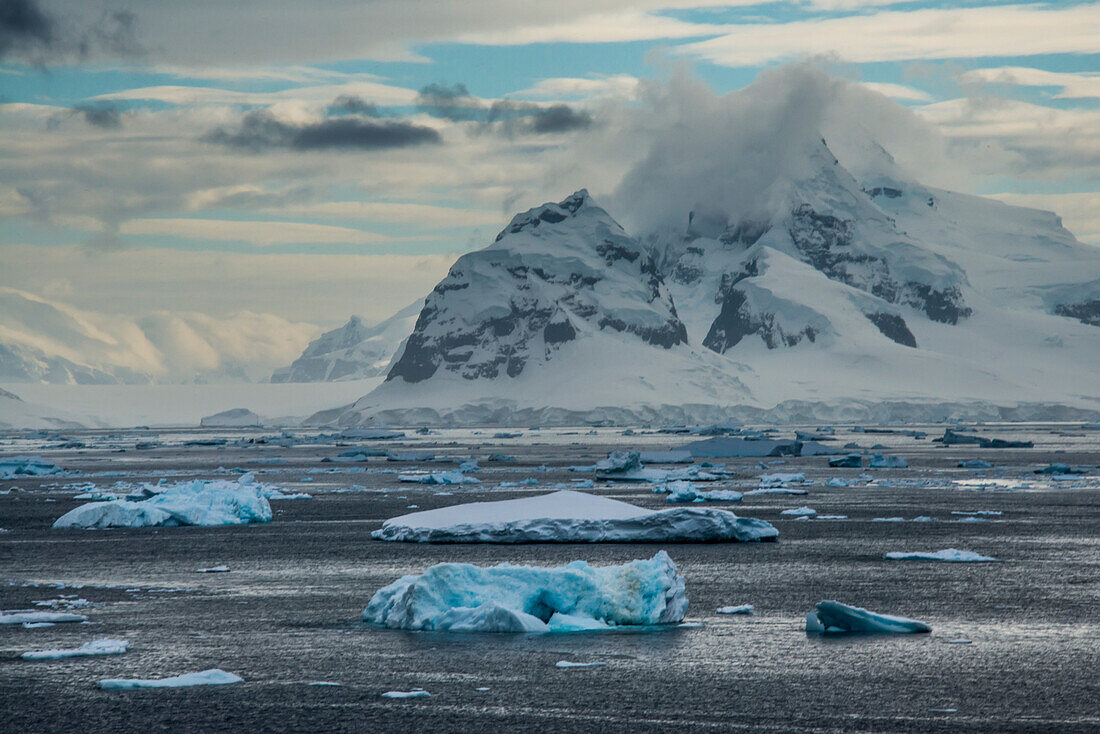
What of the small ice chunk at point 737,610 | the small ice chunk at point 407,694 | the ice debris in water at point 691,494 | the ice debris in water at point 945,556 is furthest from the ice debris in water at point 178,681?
the ice debris in water at point 691,494

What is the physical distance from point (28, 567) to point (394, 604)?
34.8 feet

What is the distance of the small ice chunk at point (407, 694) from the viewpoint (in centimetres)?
1341

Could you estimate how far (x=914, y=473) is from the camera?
5816 cm

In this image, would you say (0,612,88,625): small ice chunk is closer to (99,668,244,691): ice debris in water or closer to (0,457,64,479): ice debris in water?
(99,668,244,691): ice debris in water

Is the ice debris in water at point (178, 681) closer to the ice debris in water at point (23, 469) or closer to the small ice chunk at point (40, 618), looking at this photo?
the small ice chunk at point (40, 618)

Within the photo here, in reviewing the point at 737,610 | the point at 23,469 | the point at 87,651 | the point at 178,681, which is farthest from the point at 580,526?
the point at 23,469

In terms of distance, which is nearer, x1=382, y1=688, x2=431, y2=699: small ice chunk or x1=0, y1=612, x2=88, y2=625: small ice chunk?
x1=382, y1=688, x2=431, y2=699: small ice chunk

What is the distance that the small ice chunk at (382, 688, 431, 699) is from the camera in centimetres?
1341

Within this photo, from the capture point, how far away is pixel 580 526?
94.0ft

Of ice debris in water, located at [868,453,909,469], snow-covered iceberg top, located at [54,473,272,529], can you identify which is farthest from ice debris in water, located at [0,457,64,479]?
ice debris in water, located at [868,453,909,469]

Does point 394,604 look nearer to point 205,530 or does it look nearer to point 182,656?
point 182,656

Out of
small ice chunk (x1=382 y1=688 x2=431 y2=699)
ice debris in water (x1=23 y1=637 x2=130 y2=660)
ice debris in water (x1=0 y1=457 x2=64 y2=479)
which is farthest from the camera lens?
ice debris in water (x1=0 y1=457 x2=64 y2=479)

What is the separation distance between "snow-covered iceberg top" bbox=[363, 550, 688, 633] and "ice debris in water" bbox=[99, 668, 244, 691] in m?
3.80

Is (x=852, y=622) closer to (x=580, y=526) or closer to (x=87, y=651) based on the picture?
(x=87, y=651)
